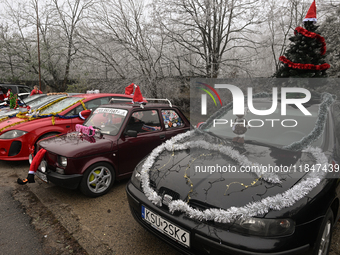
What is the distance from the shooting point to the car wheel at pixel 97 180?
3.53 m

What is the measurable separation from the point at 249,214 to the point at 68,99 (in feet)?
19.4

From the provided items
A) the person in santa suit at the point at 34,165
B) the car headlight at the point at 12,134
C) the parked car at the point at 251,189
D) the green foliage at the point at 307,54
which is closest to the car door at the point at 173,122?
the parked car at the point at 251,189

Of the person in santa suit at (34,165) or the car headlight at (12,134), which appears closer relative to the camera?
the person in santa suit at (34,165)

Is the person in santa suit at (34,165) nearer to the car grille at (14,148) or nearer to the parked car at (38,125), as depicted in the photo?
the parked car at (38,125)

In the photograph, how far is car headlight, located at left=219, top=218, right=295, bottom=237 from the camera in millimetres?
1679

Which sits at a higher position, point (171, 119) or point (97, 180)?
point (171, 119)

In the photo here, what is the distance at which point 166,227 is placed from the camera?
2.09m

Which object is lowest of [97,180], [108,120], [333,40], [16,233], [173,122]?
[16,233]

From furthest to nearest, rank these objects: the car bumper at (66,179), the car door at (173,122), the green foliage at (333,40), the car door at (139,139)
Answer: the green foliage at (333,40) < the car door at (173,122) < the car door at (139,139) < the car bumper at (66,179)

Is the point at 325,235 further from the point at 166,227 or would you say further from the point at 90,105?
the point at 90,105

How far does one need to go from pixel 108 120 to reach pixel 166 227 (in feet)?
8.91

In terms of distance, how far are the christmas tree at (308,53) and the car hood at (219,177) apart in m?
5.76

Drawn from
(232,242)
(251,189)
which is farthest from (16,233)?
(251,189)

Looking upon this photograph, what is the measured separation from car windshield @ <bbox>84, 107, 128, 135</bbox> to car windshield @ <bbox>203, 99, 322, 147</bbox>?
5.58ft
